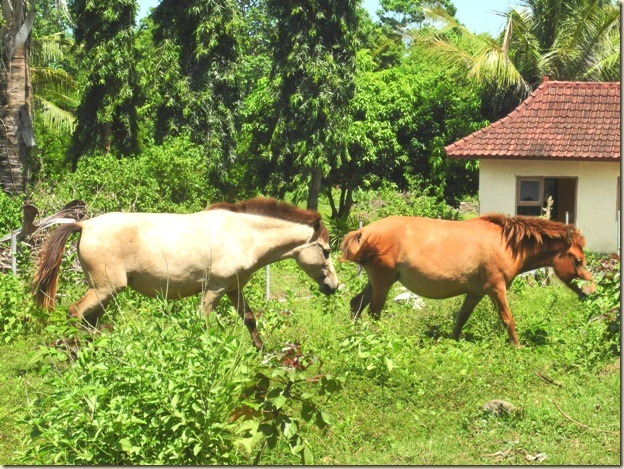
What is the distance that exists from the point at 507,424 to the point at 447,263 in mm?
3459

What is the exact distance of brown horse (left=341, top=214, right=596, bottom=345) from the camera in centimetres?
1076

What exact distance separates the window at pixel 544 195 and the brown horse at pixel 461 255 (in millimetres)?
13596

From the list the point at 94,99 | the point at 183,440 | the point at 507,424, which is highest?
the point at 94,99

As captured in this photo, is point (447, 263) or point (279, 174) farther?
point (279, 174)

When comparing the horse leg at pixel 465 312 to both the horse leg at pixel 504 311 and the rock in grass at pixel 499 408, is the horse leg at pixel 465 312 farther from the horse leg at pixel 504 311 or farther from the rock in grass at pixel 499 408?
the rock in grass at pixel 499 408

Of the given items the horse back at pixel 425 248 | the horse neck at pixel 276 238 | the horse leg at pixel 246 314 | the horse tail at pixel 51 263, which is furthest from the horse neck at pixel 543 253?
the horse tail at pixel 51 263

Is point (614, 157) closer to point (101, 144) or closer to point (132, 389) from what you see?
point (101, 144)

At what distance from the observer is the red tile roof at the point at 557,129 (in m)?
24.1

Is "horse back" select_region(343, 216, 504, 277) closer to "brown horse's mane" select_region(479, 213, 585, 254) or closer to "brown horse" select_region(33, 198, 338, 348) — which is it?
"brown horse's mane" select_region(479, 213, 585, 254)

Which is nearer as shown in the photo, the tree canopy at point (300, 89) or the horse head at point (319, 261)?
the horse head at point (319, 261)

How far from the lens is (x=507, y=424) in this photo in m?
7.48

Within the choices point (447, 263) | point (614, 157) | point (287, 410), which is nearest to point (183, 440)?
→ point (287, 410)

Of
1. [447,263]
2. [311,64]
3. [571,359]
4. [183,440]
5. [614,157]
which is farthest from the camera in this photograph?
[311,64]

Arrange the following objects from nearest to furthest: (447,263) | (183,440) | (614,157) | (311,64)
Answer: (183,440) → (447,263) → (614,157) → (311,64)
